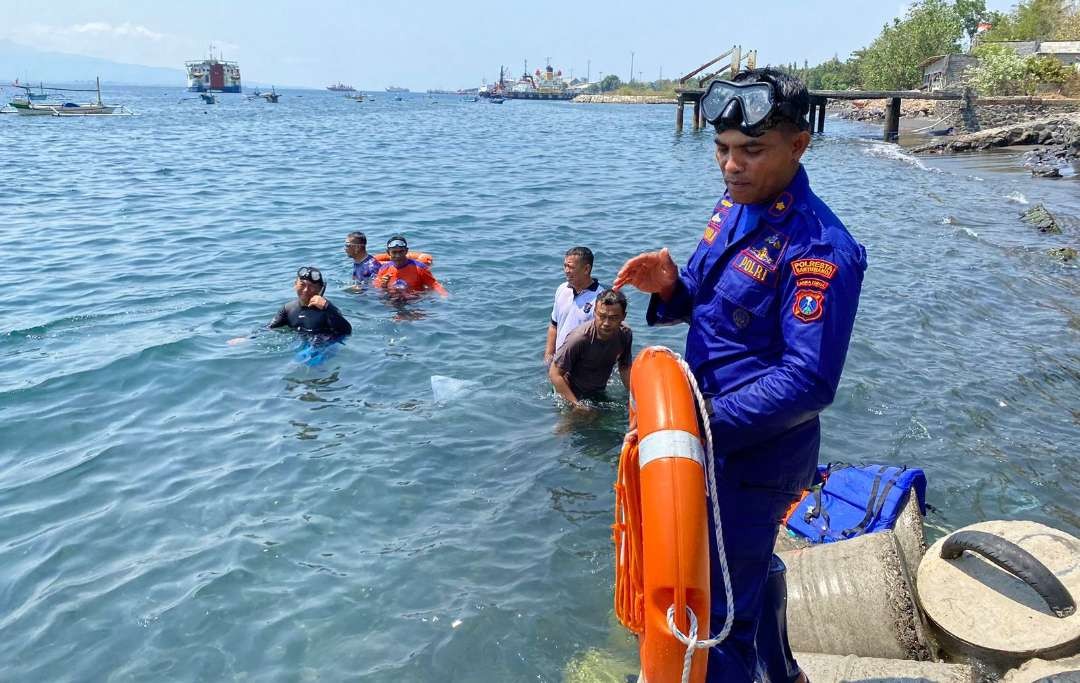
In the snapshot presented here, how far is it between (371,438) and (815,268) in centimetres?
584

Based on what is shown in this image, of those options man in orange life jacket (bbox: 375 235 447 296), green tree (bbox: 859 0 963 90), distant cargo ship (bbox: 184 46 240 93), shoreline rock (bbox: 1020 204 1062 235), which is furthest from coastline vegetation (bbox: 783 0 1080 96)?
distant cargo ship (bbox: 184 46 240 93)

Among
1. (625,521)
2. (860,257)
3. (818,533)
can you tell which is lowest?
(818,533)

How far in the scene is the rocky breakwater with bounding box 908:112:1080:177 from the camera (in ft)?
88.1

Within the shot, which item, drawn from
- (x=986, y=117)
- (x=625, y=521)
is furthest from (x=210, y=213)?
(x=986, y=117)

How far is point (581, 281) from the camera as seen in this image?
8016mm

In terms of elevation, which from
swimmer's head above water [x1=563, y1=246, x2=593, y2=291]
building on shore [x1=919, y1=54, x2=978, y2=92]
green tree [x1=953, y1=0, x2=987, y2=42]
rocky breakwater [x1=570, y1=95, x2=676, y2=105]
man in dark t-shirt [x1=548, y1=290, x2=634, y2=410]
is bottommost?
man in dark t-shirt [x1=548, y1=290, x2=634, y2=410]

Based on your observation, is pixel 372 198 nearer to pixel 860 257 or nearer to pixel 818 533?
pixel 818 533

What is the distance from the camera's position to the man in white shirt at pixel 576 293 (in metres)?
7.96

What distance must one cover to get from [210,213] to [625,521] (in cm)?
1992

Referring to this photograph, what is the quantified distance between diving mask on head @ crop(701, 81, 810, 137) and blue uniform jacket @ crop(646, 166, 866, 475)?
0.70 feet

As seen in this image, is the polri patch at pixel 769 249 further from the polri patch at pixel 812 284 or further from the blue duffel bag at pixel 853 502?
the blue duffel bag at pixel 853 502

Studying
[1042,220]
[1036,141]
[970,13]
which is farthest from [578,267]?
[970,13]

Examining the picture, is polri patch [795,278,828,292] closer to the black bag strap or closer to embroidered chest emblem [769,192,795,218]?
embroidered chest emblem [769,192,795,218]

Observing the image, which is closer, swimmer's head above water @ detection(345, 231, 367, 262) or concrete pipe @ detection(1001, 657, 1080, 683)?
concrete pipe @ detection(1001, 657, 1080, 683)
